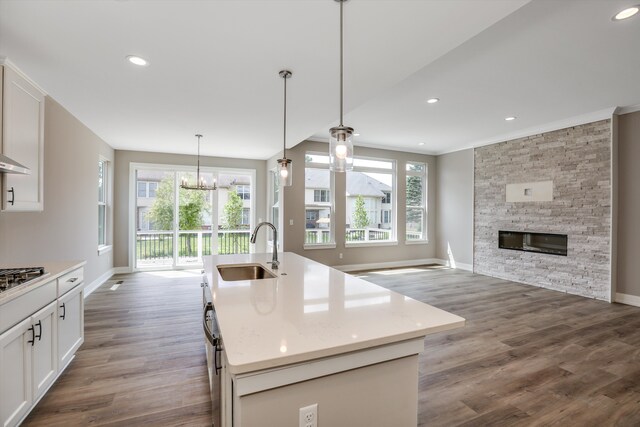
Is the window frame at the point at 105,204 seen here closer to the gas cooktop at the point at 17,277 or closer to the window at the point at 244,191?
the window at the point at 244,191

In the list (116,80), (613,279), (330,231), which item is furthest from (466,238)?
(116,80)

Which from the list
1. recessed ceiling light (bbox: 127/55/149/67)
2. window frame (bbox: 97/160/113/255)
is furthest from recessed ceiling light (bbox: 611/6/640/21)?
window frame (bbox: 97/160/113/255)

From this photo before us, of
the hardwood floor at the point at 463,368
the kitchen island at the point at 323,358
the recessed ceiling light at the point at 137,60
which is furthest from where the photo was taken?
the recessed ceiling light at the point at 137,60

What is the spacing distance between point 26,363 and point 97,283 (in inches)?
151

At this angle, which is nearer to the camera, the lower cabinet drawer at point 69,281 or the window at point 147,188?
the lower cabinet drawer at point 69,281

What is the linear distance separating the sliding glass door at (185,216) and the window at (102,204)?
0.58 m

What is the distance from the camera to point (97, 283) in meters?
5.17

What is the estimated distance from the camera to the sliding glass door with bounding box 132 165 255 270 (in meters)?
6.59

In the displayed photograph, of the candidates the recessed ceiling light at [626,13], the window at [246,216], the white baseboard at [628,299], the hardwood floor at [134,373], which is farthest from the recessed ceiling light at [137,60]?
the white baseboard at [628,299]

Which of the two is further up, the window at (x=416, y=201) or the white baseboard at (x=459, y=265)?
the window at (x=416, y=201)

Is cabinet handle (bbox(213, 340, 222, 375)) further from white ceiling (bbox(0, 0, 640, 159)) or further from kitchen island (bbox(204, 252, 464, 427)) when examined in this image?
white ceiling (bbox(0, 0, 640, 159))

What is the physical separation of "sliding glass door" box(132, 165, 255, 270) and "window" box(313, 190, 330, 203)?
1.71 metres

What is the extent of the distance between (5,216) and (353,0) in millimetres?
3373

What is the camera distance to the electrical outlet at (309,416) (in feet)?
3.75
